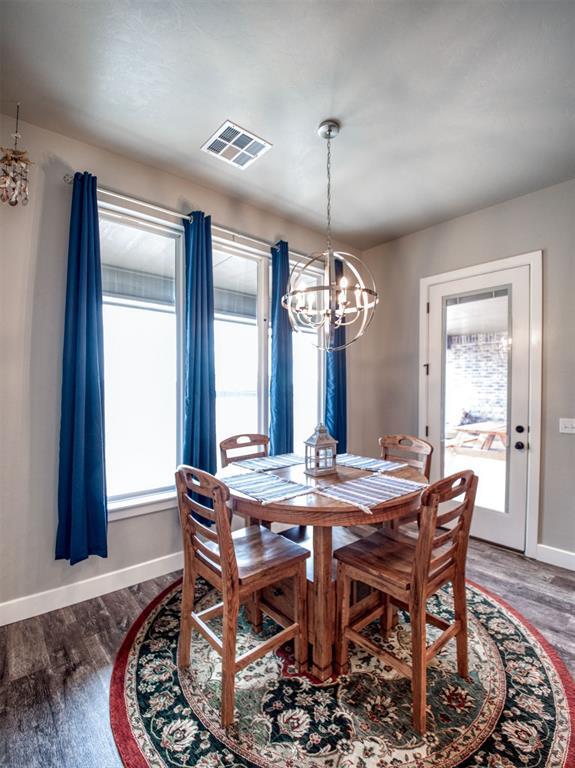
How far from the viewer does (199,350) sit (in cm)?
273

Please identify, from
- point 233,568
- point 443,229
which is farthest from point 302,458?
point 443,229

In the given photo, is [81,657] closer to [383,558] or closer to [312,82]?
[383,558]

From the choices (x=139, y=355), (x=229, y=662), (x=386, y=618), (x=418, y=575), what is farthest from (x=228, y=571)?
(x=139, y=355)

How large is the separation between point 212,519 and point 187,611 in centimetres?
61

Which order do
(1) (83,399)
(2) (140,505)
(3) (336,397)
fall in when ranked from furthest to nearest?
(3) (336,397) < (2) (140,505) < (1) (83,399)

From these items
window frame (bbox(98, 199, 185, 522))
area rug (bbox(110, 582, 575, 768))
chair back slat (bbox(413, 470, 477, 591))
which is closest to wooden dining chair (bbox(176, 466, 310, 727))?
area rug (bbox(110, 582, 575, 768))

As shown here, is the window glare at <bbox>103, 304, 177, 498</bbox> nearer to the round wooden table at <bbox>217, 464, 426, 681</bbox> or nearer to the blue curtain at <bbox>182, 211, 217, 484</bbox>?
the blue curtain at <bbox>182, 211, 217, 484</bbox>

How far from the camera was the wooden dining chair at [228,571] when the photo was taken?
57.6 inches

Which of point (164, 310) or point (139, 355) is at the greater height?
point (164, 310)

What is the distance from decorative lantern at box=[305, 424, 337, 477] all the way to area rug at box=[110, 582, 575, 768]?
0.92 metres

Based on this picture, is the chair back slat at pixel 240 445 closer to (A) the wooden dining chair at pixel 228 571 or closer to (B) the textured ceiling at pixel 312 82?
(A) the wooden dining chair at pixel 228 571

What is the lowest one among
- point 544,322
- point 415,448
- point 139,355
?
point 415,448

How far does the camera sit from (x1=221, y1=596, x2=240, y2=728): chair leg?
4.76 feet

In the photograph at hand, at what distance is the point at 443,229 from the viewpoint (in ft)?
11.7
